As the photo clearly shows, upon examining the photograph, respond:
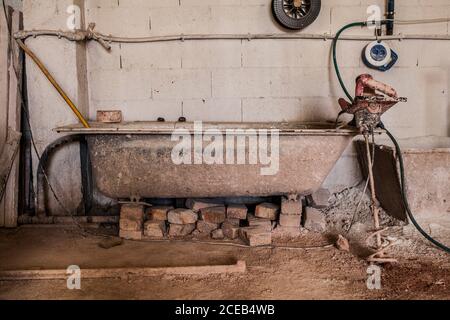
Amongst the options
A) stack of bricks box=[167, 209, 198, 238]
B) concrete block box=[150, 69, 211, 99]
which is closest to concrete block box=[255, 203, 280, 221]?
stack of bricks box=[167, 209, 198, 238]

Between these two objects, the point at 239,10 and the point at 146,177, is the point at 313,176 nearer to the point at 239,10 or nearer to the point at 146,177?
the point at 146,177

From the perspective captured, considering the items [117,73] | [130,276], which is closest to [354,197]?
[130,276]

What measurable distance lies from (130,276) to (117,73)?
1.77m

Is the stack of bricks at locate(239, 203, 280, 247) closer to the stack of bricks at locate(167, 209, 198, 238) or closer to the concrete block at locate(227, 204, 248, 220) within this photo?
the concrete block at locate(227, 204, 248, 220)

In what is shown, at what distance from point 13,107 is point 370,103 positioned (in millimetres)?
2632

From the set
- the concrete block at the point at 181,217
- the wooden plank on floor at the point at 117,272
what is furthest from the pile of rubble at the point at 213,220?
the wooden plank on floor at the point at 117,272

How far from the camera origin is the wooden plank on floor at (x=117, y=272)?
6.64 feet

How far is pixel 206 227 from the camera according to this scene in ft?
8.84

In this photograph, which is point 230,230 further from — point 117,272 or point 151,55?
point 151,55

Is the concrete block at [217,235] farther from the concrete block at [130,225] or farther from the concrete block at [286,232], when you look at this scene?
the concrete block at [130,225]

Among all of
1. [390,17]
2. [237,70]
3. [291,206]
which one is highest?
[390,17]

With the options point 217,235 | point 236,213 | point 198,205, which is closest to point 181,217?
point 198,205

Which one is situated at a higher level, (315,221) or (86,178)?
(86,178)

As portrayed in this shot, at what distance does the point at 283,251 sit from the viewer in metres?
2.42
